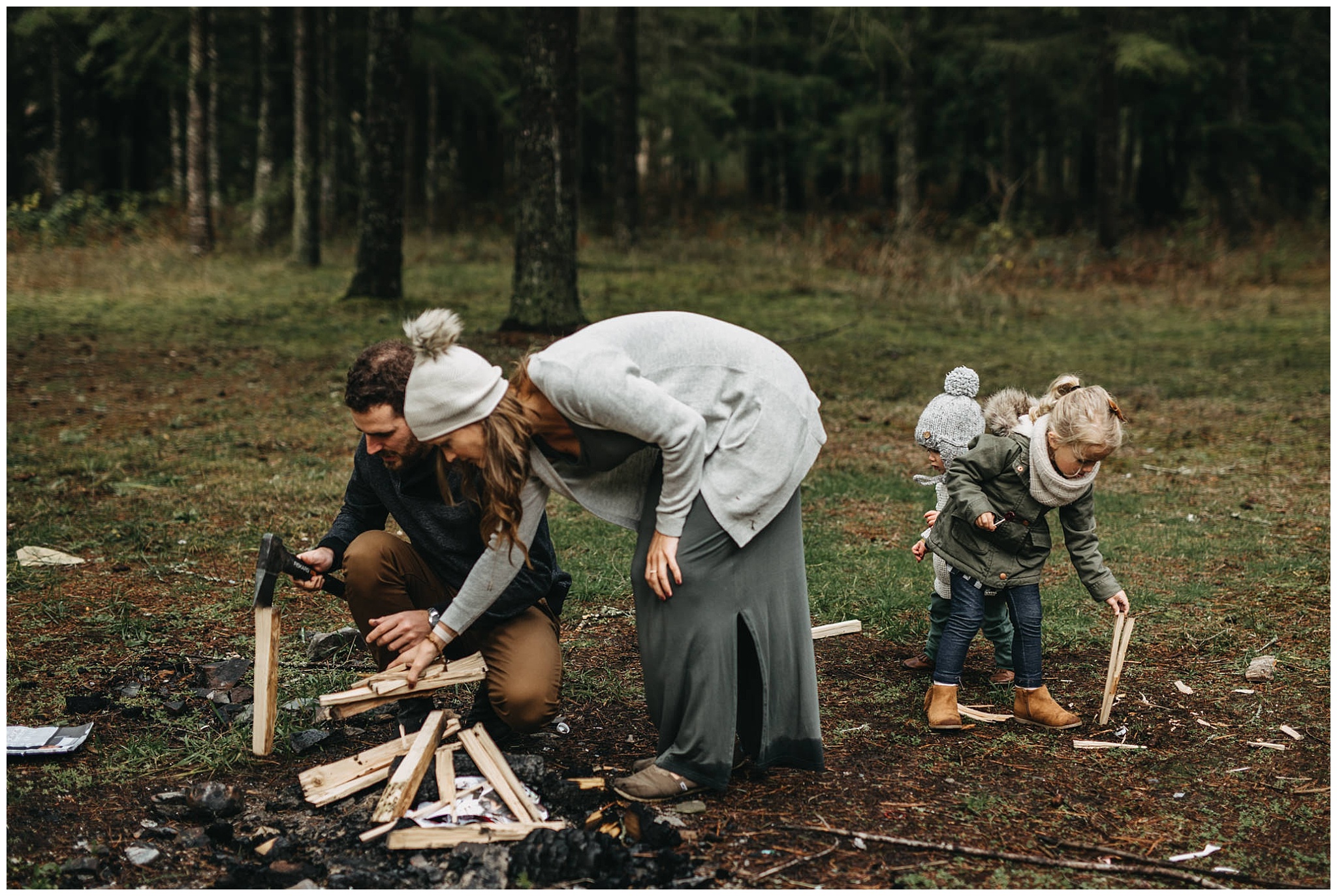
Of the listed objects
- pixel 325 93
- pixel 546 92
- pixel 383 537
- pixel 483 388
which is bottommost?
pixel 383 537

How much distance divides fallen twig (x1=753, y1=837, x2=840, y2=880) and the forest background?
1.3 inches

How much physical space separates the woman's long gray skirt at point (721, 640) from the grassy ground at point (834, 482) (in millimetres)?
454

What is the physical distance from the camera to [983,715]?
4.43 m

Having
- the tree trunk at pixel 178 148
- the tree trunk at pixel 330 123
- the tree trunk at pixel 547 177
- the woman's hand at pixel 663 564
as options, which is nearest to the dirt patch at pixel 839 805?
the woman's hand at pixel 663 564

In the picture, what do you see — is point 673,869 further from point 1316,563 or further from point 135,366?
point 135,366

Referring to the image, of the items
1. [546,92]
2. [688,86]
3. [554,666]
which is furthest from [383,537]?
[688,86]

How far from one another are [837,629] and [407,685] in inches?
87.1

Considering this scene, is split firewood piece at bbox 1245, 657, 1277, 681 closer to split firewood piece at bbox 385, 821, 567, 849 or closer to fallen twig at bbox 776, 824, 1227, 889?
fallen twig at bbox 776, 824, 1227, 889

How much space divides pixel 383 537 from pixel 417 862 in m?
1.28

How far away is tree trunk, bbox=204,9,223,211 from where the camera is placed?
19797mm

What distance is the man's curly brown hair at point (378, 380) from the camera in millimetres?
3453

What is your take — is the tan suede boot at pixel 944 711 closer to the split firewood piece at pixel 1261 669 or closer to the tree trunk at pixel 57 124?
the split firewood piece at pixel 1261 669

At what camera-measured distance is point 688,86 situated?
26.9m

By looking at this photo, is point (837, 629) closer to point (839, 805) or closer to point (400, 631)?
point (839, 805)
